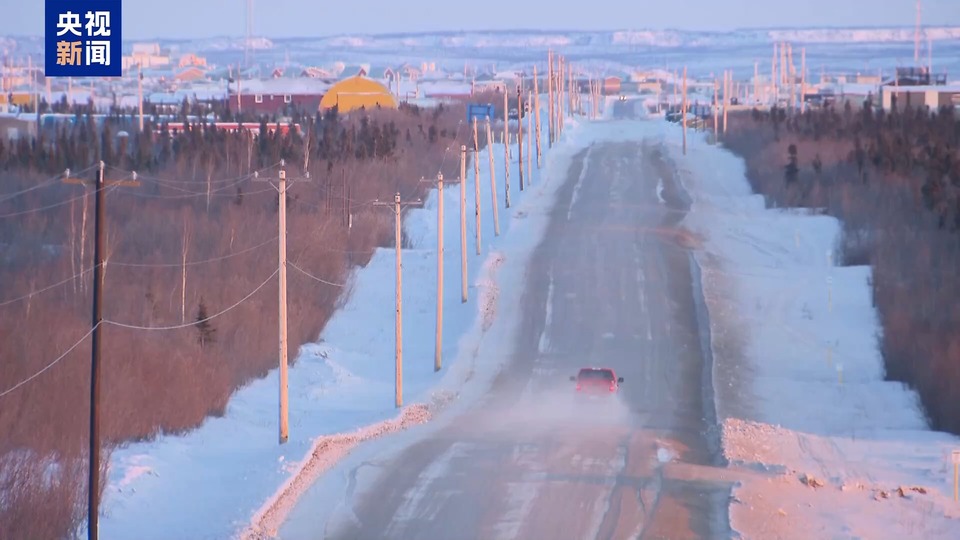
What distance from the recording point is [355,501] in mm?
18141

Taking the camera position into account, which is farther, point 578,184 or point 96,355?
point 578,184

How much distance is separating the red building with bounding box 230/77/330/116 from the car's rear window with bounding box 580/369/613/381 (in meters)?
94.0

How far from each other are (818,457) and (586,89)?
167 meters

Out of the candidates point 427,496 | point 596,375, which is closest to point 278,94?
point 596,375

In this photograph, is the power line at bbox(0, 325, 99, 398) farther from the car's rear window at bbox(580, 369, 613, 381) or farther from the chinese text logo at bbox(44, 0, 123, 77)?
the car's rear window at bbox(580, 369, 613, 381)

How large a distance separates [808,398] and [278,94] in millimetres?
99638

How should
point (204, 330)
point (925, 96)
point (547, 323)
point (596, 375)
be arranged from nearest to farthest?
point (596, 375), point (204, 330), point (547, 323), point (925, 96)

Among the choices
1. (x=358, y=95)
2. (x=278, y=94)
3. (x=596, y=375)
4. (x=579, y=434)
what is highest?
(x=278, y=94)

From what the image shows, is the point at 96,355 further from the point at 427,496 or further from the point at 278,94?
the point at 278,94

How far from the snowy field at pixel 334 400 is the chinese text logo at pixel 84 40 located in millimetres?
5908

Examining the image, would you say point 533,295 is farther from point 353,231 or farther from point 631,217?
point 631,217

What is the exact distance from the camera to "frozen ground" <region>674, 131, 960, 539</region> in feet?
58.3

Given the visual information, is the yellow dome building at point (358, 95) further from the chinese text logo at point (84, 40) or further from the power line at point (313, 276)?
the chinese text logo at point (84, 40)

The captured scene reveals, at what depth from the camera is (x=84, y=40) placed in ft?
Answer: 67.7
